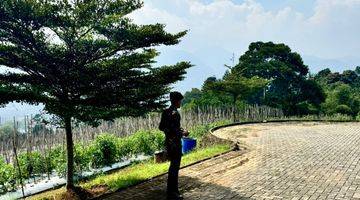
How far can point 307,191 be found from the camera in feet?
26.9

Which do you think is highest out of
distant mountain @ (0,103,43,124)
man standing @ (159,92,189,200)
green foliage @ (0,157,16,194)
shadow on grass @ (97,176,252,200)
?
distant mountain @ (0,103,43,124)

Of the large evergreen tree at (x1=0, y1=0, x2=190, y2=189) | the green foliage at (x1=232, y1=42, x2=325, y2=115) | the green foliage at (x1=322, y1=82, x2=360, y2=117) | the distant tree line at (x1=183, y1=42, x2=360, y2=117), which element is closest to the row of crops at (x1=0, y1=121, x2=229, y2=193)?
the large evergreen tree at (x1=0, y1=0, x2=190, y2=189)

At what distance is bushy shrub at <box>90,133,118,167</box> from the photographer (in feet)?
57.1

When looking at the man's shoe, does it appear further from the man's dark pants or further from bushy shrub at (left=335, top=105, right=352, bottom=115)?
bushy shrub at (left=335, top=105, right=352, bottom=115)

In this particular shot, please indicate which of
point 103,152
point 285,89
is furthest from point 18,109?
point 285,89

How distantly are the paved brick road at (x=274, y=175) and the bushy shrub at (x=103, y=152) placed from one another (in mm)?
6479

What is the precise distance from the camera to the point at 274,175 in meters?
9.87

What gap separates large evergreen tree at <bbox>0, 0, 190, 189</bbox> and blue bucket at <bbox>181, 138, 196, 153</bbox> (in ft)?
21.5

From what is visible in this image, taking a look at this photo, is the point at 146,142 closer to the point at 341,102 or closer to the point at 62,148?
the point at 62,148

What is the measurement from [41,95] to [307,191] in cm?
579

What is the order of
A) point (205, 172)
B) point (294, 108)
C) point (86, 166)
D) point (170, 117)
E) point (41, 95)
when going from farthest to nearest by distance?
point (294, 108) < point (86, 166) < point (205, 172) < point (41, 95) < point (170, 117)

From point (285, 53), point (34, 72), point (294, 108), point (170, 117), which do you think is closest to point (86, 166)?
point (34, 72)

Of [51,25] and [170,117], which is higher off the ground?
[51,25]

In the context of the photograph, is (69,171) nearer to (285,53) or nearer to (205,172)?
(205,172)
